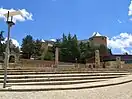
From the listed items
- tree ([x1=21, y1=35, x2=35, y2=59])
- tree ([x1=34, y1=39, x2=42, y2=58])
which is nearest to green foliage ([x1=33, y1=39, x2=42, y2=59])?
tree ([x1=34, y1=39, x2=42, y2=58])

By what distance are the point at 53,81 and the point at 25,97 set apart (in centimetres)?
602

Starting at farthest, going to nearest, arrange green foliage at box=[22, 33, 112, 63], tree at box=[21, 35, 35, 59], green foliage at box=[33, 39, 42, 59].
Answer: green foliage at box=[33, 39, 42, 59] < tree at box=[21, 35, 35, 59] < green foliage at box=[22, 33, 112, 63]

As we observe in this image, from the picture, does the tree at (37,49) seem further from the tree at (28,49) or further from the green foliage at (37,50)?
the tree at (28,49)

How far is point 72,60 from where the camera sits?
3061 inches

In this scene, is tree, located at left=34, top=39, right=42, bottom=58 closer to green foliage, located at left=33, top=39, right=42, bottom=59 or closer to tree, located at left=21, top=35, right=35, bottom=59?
green foliage, located at left=33, top=39, right=42, bottom=59

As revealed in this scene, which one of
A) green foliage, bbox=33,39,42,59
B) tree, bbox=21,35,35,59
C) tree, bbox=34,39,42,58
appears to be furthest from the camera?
tree, bbox=34,39,42,58

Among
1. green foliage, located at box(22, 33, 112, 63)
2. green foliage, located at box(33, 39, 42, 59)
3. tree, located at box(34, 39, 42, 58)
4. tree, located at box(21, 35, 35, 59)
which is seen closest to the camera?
green foliage, located at box(22, 33, 112, 63)

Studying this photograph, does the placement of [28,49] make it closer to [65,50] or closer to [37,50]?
[37,50]

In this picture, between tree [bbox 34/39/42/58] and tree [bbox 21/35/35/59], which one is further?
tree [bbox 34/39/42/58]

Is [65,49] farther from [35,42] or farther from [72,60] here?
[35,42]

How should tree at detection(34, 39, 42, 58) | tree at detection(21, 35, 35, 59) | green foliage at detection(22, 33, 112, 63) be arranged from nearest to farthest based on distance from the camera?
green foliage at detection(22, 33, 112, 63)
tree at detection(21, 35, 35, 59)
tree at detection(34, 39, 42, 58)

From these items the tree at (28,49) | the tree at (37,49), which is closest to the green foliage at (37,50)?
the tree at (37,49)

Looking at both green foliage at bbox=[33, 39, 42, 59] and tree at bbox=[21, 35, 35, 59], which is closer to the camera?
tree at bbox=[21, 35, 35, 59]

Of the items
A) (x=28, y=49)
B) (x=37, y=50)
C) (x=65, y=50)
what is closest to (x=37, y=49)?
(x=37, y=50)
